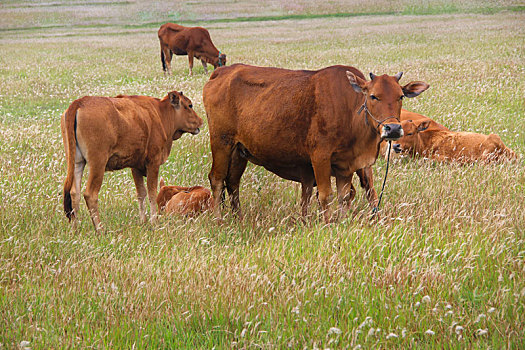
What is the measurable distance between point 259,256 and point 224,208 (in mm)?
2486

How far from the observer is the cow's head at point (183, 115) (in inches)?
315

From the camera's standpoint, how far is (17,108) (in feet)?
53.9

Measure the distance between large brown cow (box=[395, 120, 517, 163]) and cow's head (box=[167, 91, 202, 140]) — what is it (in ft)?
10.2

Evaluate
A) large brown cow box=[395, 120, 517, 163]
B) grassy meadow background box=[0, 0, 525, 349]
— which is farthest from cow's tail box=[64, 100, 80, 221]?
large brown cow box=[395, 120, 517, 163]

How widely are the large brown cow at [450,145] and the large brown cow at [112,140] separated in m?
3.71

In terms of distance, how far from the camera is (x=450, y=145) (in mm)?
9766

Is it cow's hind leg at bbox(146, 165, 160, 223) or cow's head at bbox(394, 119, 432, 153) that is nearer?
cow's hind leg at bbox(146, 165, 160, 223)

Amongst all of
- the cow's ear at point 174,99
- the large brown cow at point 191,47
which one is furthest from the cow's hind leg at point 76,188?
the large brown cow at point 191,47

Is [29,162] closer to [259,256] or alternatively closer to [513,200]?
[259,256]

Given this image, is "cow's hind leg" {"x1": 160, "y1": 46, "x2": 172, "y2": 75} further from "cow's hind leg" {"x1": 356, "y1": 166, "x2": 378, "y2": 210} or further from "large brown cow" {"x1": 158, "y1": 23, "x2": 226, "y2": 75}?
"cow's hind leg" {"x1": 356, "y1": 166, "x2": 378, "y2": 210}

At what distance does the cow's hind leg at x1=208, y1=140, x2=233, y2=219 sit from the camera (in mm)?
7551

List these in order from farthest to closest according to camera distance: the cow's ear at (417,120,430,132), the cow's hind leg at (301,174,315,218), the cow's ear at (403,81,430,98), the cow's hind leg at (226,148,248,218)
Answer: the cow's ear at (417,120,430,132)
the cow's hind leg at (226,148,248,218)
the cow's hind leg at (301,174,315,218)
the cow's ear at (403,81,430,98)

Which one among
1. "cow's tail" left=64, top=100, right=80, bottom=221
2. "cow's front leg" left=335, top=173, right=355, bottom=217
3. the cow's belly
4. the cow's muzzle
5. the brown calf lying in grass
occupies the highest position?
the cow's muzzle

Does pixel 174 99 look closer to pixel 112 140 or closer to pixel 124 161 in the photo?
pixel 124 161
